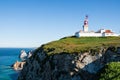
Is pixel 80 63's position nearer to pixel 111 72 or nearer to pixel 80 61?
pixel 80 61

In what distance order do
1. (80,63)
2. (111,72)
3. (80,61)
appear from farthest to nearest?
(80,61) → (80,63) → (111,72)

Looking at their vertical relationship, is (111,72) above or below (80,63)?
below

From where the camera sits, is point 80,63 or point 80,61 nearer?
point 80,63

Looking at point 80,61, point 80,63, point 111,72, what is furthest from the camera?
point 80,61

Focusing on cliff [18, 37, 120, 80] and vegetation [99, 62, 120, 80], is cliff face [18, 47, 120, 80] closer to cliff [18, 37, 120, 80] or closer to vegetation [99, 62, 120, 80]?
cliff [18, 37, 120, 80]

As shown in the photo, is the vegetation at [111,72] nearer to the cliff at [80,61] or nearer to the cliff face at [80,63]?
the cliff at [80,61]

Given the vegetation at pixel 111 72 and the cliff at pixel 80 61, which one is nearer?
the vegetation at pixel 111 72

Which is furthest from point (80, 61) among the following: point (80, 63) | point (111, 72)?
point (111, 72)

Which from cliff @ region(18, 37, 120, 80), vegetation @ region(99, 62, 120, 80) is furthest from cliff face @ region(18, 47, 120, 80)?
vegetation @ region(99, 62, 120, 80)

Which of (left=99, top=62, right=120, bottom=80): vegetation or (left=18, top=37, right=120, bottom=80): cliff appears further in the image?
(left=18, top=37, right=120, bottom=80): cliff

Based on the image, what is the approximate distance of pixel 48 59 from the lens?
239 feet

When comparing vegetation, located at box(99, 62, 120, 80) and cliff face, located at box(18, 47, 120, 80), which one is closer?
vegetation, located at box(99, 62, 120, 80)

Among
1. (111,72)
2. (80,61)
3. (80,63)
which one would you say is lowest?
(111,72)

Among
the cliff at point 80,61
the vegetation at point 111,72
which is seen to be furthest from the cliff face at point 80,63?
the vegetation at point 111,72
